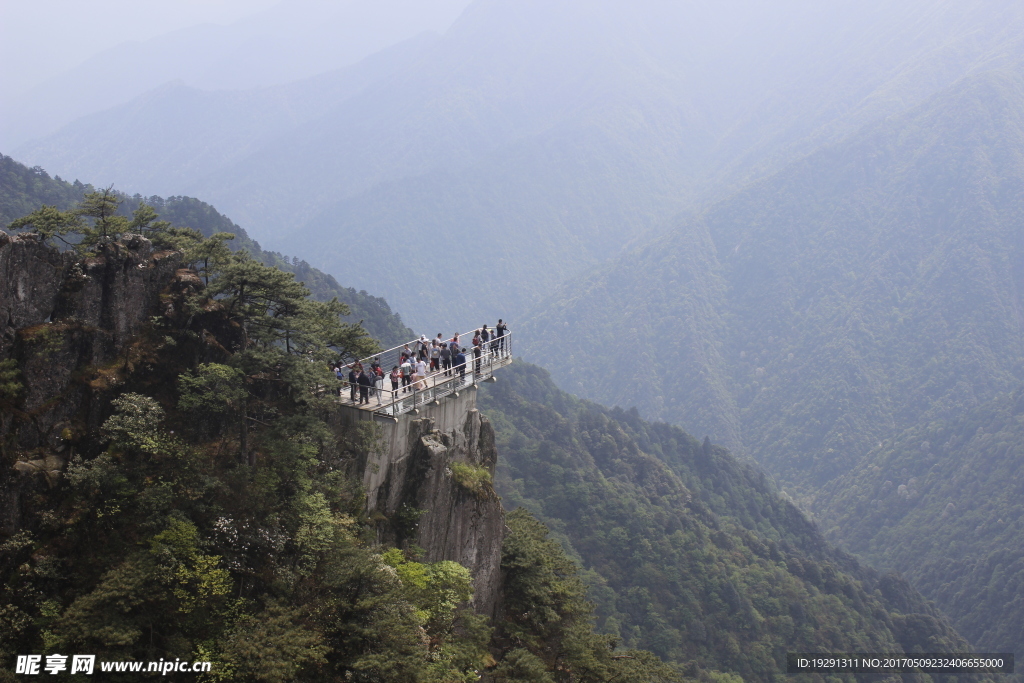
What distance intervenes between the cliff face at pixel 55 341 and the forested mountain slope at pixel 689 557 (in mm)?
74744

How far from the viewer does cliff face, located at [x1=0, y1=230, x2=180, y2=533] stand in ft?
59.1

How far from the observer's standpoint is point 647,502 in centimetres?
11394

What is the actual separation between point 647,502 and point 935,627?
135 feet

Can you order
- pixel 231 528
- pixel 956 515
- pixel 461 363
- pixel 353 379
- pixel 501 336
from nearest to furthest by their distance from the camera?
pixel 231 528 < pixel 353 379 < pixel 461 363 < pixel 501 336 < pixel 956 515

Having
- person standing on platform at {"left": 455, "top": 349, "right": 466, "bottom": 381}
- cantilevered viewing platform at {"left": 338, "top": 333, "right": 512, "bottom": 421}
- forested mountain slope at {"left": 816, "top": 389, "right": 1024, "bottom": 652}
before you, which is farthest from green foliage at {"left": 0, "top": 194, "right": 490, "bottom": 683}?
forested mountain slope at {"left": 816, "top": 389, "right": 1024, "bottom": 652}

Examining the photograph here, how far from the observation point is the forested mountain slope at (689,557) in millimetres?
93125

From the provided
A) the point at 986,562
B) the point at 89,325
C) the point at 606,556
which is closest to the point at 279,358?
the point at 89,325

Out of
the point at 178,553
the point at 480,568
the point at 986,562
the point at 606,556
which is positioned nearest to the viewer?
the point at 178,553

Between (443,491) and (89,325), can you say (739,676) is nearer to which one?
(443,491)

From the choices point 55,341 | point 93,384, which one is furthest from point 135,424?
point 55,341

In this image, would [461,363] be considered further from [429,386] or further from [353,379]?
[353,379]

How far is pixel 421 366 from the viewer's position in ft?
84.0

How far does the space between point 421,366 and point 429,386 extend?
0.70 m

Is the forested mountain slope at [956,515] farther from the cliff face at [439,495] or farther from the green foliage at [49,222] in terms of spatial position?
the green foliage at [49,222]
